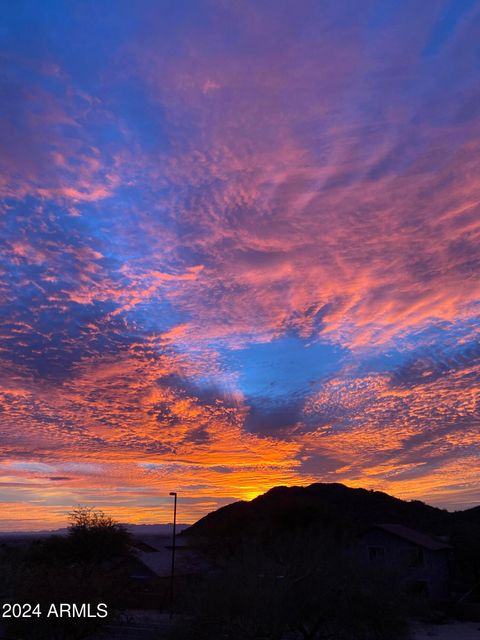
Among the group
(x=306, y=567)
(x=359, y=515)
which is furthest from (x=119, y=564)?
(x=359, y=515)

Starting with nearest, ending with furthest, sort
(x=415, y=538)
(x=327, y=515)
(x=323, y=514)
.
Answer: (x=415, y=538) → (x=323, y=514) → (x=327, y=515)

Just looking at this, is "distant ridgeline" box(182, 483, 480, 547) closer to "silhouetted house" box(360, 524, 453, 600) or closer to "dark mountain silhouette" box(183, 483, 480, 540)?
"dark mountain silhouette" box(183, 483, 480, 540)

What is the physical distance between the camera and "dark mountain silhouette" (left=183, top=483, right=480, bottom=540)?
9538 centimetres

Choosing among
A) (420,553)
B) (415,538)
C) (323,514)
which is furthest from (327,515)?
(420,553)

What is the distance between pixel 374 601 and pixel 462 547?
155ft

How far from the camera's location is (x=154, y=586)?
59219 mm

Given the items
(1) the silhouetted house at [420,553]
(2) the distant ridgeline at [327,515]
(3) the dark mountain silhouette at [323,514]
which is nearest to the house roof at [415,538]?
(1) the silhouetted house at [420,553]

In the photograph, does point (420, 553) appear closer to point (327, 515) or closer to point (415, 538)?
point (415, 538)

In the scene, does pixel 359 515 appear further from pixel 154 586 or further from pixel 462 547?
pixel 154 586

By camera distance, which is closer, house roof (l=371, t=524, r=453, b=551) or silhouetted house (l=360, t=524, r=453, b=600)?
silhouetted house (l=360, t=524, r=453, b=600)

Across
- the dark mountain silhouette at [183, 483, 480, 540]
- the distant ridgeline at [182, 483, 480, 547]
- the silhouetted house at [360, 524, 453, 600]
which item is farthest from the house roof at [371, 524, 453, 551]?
the dark mountain silhouette at [183, 483, 480, 540]

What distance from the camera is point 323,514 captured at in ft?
321

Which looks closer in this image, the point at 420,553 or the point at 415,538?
the point at 420,553

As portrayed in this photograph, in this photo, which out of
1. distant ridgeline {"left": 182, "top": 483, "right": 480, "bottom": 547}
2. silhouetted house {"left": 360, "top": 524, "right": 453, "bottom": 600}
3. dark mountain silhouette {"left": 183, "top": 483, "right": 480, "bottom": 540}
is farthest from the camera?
dark mountain silhouette {"left": 183, "top": 483, "right": 480, "bottom": 540}
